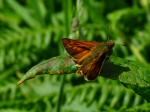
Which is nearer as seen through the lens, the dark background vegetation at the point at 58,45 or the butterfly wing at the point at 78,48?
the butterfly wing at the point at 78,48

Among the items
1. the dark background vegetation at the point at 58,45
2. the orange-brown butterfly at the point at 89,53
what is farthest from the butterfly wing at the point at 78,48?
the dark background vegetation at the point at 58,45

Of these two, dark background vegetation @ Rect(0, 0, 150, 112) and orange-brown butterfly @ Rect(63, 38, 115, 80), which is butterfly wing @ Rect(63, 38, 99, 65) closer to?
orange-brown butterfly @ Rect(63, 38, 115, 80)

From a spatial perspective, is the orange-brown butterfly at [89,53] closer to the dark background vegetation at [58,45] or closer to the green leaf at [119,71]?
the green leaf at [119,71]

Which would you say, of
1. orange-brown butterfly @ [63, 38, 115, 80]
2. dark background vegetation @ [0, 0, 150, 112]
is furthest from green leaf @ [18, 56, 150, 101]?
dark background vegetation @ [0, 0, 150, 112]

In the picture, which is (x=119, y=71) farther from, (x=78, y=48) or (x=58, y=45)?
(x=58, y=45)

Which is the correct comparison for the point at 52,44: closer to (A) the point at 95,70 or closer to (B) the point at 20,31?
(B) the point at 20,31

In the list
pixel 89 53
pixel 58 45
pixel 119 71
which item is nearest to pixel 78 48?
pixel 89 53
